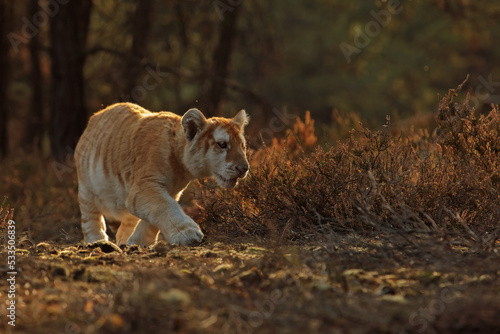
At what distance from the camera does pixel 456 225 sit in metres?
5.41

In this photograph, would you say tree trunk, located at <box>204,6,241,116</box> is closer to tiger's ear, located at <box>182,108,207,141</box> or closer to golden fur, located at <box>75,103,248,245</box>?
golden fur, located at <box>75,103,248,245</box>

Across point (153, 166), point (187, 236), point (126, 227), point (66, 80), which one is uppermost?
point (66, 80)

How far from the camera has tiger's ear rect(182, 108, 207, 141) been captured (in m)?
6.05

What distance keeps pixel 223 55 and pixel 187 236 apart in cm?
940

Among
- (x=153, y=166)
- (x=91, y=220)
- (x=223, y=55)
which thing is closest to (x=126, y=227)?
(x=91, y=220)

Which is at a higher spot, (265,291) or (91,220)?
(265,291)

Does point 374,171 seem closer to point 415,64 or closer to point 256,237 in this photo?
point 256,237

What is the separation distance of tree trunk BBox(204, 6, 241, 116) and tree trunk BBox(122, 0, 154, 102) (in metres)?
1.45

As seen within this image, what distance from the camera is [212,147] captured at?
6027 millimetres

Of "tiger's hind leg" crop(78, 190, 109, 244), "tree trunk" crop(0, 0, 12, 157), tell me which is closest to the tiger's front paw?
"tiger's hind leg" crop(78, 190, 109, 244)

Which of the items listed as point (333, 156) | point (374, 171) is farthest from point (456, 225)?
point (333, 156)

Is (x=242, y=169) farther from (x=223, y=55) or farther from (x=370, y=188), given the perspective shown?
(x=223, y=55)

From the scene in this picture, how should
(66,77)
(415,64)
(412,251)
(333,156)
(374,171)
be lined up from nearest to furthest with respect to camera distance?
(412,251)
(374,171)
(333,156)
(66,77)
(415,64)

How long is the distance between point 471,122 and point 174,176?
2890 millimetres
